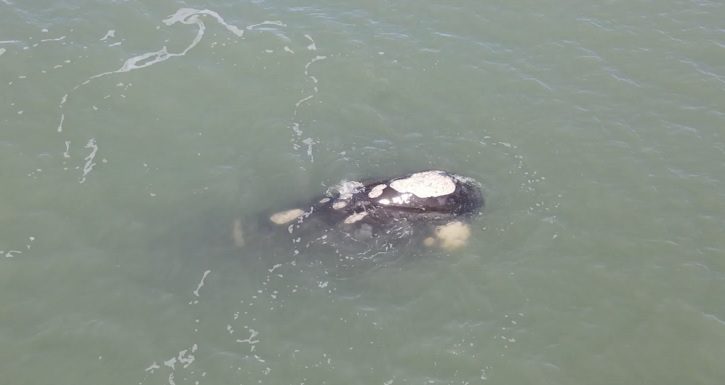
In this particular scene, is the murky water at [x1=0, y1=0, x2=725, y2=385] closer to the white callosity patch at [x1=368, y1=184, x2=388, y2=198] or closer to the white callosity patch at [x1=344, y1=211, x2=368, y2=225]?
the white callosity patch at [x1=368, y1=184, x2=388, y2=198]

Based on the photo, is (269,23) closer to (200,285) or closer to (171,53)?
(171,53)

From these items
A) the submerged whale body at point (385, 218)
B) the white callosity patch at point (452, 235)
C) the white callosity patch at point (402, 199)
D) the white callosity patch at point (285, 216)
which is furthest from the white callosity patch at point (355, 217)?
the white callosity patch at point (452, 235)

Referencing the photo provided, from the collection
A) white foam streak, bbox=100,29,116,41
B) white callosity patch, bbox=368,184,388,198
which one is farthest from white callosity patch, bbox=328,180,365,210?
white foam streak, bbox=100,29,116,41

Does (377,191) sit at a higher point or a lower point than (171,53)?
lower

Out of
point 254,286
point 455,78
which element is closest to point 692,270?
point 455,78

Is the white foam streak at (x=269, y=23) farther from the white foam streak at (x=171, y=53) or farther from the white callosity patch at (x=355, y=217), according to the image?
the white callosity patch at (x=355, y=217)

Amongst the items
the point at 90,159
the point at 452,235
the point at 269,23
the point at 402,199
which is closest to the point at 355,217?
the point at 402,199
